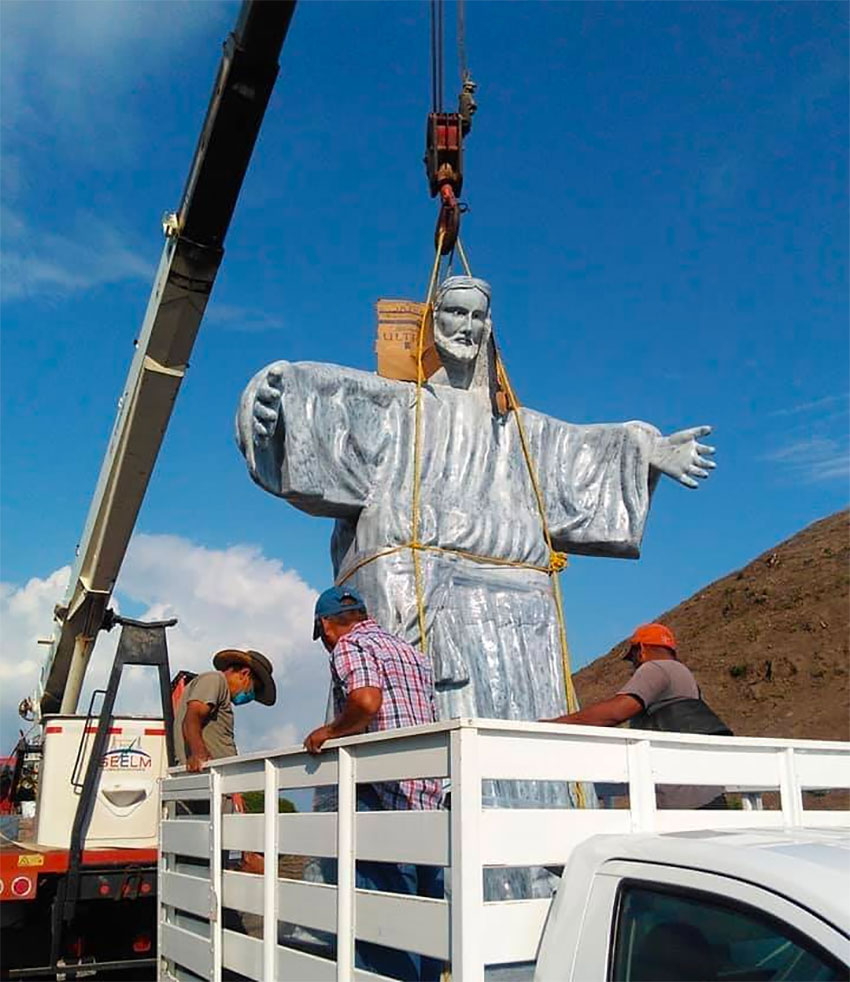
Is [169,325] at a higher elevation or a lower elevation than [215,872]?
higher

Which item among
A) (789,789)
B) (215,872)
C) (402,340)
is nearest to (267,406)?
(402,340)

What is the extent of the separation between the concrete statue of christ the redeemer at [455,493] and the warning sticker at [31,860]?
94.8 inches

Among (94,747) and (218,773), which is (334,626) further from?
(94,747)

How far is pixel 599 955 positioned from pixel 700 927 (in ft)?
0.77

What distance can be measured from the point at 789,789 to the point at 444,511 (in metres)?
3.01

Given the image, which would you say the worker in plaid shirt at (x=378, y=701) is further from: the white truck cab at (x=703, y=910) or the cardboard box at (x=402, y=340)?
the cardboard box at (x=402, y=340)

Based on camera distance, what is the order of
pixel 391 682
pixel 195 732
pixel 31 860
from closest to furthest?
pixel 391 682 < pixel 195 732 < pixel 31 860

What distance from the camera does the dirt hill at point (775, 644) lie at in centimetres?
3619

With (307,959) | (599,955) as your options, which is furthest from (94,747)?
(599,955)

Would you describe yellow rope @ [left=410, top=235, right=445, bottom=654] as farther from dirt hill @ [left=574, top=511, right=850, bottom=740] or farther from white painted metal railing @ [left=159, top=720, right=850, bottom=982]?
dirt hill @ [left=574, top=511, right=850, bottom=740]

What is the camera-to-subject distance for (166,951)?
4.72m

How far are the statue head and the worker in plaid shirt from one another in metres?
2.45

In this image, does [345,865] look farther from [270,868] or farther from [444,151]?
[444,151]

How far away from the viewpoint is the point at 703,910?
2.21 m
